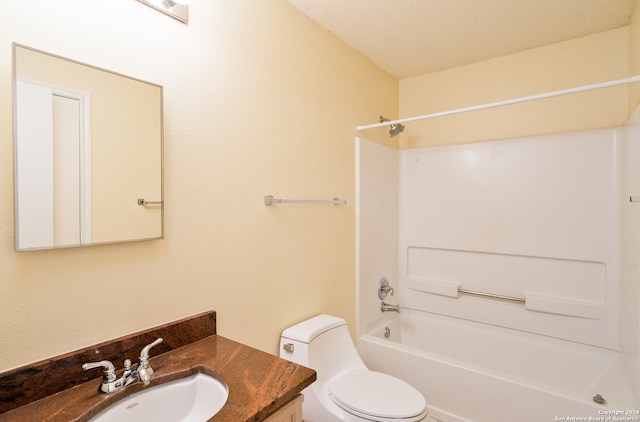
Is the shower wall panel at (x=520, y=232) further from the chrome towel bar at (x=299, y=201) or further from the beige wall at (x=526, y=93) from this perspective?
the chrome towel bar at (x=299, y=201)

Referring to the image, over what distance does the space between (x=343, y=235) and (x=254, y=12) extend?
1.37m

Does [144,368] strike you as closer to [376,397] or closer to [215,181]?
[215,181]

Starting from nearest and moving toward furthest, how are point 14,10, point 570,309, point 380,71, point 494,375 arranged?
point 14,10 < point 494,375 < point 570,309 < point 380,71

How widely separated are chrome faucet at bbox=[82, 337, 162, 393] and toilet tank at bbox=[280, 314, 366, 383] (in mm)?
777

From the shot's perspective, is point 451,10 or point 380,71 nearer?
point 451,10

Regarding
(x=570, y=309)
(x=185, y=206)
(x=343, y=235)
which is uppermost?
(x=185, y=206)

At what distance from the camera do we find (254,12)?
5.18ft

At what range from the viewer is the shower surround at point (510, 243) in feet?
6.51

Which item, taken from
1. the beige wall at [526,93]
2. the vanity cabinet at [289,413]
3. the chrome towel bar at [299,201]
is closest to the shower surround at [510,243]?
the beige wall at [526,93]

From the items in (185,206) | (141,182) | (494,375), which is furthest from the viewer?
(494,375)

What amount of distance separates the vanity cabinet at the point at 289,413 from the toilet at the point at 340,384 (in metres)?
0.59

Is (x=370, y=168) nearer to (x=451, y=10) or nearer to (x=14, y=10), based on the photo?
(x=451, y=10)

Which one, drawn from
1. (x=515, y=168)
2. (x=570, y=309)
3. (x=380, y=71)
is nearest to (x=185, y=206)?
(x=380, y=71)

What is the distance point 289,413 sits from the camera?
1.00 metres
